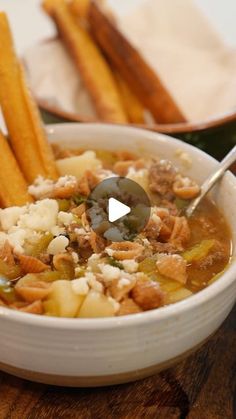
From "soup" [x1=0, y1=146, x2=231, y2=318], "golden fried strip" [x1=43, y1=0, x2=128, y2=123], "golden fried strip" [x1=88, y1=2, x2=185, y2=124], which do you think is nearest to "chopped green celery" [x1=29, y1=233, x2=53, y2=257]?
"soup" [x1=0, y1=146, x2=231, y2=318]

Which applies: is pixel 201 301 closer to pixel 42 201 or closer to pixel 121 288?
pixel 121 288

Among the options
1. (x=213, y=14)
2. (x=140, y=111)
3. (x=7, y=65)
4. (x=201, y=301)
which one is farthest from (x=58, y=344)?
(x=213, y=14)

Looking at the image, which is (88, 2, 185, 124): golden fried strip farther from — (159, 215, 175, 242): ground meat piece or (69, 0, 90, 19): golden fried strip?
(159, 215, 175, 242): ground meat piece

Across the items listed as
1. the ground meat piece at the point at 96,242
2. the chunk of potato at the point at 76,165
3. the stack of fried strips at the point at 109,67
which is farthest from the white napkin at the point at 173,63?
the ground meat piece at the point at 96,242

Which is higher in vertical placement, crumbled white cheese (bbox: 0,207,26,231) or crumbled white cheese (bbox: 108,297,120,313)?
crumbled white cheese (bbox: 108,297,120,313)

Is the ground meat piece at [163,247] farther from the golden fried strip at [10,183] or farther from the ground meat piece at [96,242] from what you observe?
the golden fried strip at [10,183]

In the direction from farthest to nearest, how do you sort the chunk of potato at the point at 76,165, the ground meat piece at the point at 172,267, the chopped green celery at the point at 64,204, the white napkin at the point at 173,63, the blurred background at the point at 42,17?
1. the blurred background at the point at 42,17
2. the white napkin at the point at 173,63
3. the chunk of potato at the point at 76,165
4. the chopped green celery at the point at 64,204
5. the ground meat piece at the point at 172,267
